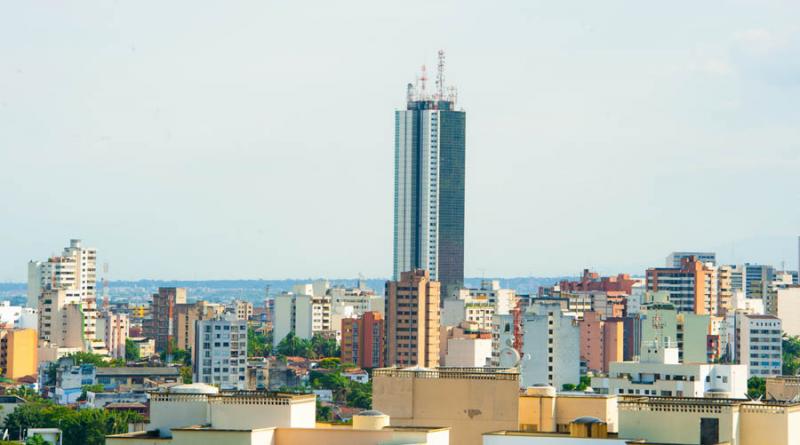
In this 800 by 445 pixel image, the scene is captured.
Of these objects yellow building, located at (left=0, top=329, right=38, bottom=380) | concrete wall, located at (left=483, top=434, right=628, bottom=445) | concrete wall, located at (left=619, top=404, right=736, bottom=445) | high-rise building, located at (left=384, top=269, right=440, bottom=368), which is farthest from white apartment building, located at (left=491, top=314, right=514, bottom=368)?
concrete wall, located at (left=619, top=404, right=736, bottom=445)

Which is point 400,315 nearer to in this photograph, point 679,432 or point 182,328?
point 182,328

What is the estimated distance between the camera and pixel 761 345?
10369cm

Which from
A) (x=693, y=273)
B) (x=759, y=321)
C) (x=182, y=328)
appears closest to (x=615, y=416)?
(x=759, y=321)

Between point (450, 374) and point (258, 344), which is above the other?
point (450, 374)

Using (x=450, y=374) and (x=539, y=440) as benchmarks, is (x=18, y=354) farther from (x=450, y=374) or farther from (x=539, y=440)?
(x=539, y=440)

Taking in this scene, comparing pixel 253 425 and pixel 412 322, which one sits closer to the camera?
pixel 253 425

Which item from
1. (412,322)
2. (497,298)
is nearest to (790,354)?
(412,322)

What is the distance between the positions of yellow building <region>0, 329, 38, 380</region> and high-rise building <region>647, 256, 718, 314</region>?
3694cm

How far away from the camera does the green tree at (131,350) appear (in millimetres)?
137613

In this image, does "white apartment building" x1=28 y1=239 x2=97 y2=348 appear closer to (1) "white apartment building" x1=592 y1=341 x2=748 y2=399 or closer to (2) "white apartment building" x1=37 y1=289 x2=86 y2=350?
(2) "white apartment building" x1=37 y1=289 x2=86 y2=350

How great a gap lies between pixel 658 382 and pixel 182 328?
79.0 m

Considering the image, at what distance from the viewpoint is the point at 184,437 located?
69.4ft

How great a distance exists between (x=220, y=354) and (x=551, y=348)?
18072 mm

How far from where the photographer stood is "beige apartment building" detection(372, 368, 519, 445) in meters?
24.3
